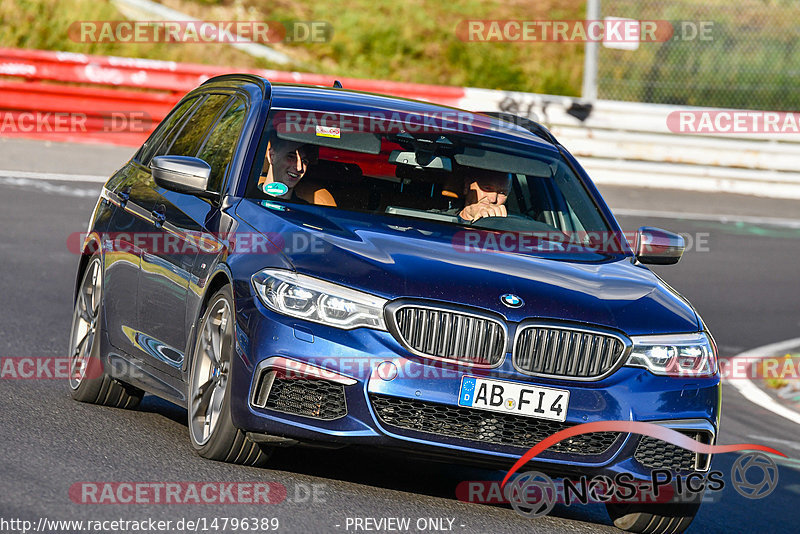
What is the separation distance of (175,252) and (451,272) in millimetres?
1534

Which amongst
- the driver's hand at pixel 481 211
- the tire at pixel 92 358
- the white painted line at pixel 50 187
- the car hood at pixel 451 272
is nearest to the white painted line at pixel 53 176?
the white painted line at pixel 50 187

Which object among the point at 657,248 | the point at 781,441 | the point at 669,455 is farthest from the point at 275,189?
the point at 781,441

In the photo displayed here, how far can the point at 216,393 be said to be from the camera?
614 cm

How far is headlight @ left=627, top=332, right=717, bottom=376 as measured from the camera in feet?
19.6

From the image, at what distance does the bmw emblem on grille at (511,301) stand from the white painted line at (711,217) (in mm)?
12760

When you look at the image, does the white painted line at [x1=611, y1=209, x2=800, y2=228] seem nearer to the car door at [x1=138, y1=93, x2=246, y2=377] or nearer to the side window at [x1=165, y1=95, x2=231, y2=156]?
the side window at [x1=165, y1=95, x2=231, y2=156]

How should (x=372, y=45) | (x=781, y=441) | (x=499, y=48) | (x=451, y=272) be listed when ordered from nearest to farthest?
(x=451, y=272), (x=781, y=441), (x=372, y=45), (x=499, y=48)

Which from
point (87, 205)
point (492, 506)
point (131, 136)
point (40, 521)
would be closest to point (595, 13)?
point (131, 136)

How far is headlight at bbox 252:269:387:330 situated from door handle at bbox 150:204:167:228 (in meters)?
1.52

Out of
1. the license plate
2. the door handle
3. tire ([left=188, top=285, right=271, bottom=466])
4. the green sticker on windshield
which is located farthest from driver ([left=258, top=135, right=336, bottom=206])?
the license plate

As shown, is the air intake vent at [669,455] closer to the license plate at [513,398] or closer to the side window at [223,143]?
the license plate at [513,398]

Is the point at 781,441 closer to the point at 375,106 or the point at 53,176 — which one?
the point at 375,106

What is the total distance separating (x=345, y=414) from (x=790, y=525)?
2.46m

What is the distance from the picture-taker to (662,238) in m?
7.27
